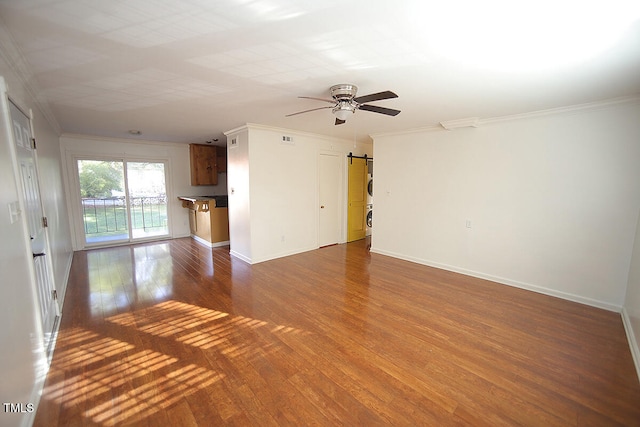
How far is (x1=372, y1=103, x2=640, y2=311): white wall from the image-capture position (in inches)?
119

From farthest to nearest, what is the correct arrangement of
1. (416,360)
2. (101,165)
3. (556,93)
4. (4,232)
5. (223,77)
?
(101,165) < (556,93) < (223,77) < (416,360) < (4,232)

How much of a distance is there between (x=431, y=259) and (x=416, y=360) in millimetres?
2675

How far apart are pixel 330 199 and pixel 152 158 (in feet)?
14.0

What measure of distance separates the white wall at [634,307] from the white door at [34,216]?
191 inches

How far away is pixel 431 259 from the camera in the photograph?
4.60 m

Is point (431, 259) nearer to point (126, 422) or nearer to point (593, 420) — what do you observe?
point (593, 420)

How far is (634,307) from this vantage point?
8.36 feet

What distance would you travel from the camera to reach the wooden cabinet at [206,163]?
6719 millimetres

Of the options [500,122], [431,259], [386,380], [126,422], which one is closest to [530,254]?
[431,259]

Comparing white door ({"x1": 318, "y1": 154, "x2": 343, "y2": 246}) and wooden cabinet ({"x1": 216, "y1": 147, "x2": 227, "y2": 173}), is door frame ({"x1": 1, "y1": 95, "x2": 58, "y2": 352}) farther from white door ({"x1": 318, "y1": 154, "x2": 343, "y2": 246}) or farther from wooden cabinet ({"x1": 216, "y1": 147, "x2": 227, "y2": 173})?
wooden cabinet ({"x1": 216, "y1": 147, "x2": 227, "y2": 173})

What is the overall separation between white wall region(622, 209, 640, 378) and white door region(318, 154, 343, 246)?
4369 mm

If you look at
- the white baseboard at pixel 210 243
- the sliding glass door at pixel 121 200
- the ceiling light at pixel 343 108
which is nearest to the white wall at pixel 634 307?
the ceiling light at pixel 343 108

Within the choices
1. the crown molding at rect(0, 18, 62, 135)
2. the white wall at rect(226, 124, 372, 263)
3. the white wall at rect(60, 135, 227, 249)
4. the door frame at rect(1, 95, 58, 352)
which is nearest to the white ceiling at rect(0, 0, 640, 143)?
the crown molding at rect(0, 18, 62, 135)

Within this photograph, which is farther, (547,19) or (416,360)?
(416,360)
